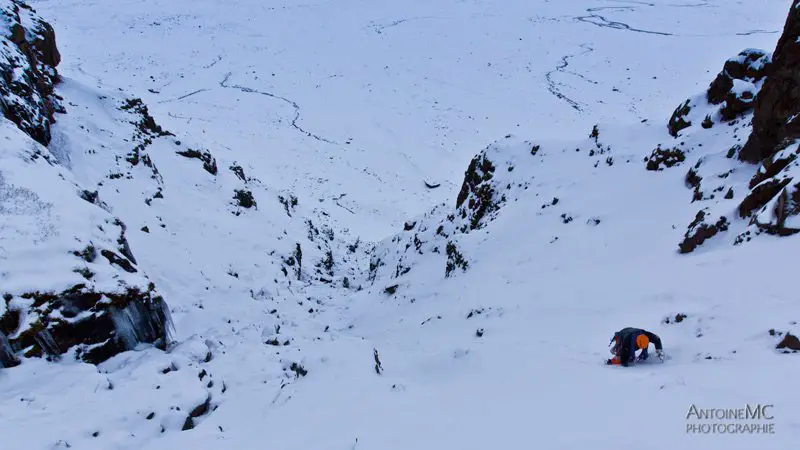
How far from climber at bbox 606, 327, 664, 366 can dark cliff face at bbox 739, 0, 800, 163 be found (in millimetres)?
5905

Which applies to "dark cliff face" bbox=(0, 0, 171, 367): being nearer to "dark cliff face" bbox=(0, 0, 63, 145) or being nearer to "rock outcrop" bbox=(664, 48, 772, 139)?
"dark cliff face" bbox=(0, 0, 63, 145)

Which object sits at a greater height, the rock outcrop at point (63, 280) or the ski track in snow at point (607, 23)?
the ski track in snow at point (607, 23)

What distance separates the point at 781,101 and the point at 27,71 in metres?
21.9

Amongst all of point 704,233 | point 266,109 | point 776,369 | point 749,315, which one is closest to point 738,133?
point 704,233

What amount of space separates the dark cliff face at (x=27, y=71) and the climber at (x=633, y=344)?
52.6 feet

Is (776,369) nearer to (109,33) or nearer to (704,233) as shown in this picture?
(704,233)

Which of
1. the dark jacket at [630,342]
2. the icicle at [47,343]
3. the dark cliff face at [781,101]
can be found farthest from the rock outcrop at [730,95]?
the icicle at [47,343]

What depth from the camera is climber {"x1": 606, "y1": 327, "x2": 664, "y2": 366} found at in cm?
716

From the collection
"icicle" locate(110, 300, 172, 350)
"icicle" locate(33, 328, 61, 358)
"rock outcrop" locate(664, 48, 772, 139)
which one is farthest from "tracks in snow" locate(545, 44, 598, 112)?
"icicle" locate(33, 328, 61, 358)

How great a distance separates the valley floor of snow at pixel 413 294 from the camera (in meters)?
6.50

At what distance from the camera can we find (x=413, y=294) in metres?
15.8

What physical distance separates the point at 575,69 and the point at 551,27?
12.8m

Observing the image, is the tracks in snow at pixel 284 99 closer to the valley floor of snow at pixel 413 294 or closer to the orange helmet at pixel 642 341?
the valley floor of snow at pixel 413 294

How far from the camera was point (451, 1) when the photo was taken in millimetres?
65938
